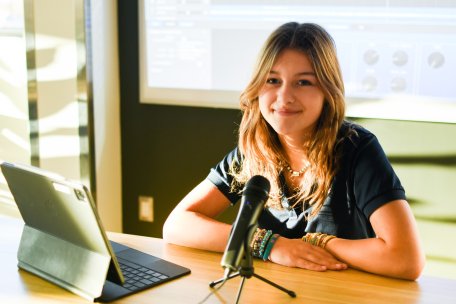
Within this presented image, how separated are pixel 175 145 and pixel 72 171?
601mm

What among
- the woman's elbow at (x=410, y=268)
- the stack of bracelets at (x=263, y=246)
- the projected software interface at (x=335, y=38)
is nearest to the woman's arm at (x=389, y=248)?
the woman's elbow at (x=410, y=268)

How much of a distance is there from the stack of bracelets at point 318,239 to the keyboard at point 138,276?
0.43m

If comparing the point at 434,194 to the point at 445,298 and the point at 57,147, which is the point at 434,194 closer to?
the point at 445,298

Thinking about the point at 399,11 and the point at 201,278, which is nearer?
the point at 201,278

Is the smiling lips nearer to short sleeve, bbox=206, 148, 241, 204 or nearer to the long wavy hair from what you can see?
the long wavy hair

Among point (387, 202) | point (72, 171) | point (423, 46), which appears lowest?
point (72, 171)

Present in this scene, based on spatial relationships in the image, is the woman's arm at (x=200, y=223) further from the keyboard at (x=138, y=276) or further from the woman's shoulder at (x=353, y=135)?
the woman's shoulder at (x=353, y=135)

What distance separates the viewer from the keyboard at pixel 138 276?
4.93 ft

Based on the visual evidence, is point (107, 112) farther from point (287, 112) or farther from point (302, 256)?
point (302, 256)

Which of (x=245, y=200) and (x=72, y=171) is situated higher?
(x=245, y=200)

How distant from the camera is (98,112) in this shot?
3.35 m

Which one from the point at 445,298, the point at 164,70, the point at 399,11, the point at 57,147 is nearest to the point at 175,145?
the point at 164,70

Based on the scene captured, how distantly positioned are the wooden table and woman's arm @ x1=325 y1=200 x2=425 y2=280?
1.1 inches

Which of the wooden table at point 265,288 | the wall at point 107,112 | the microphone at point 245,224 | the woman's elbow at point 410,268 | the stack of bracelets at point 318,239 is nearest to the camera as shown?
the microphone at point 245,224
